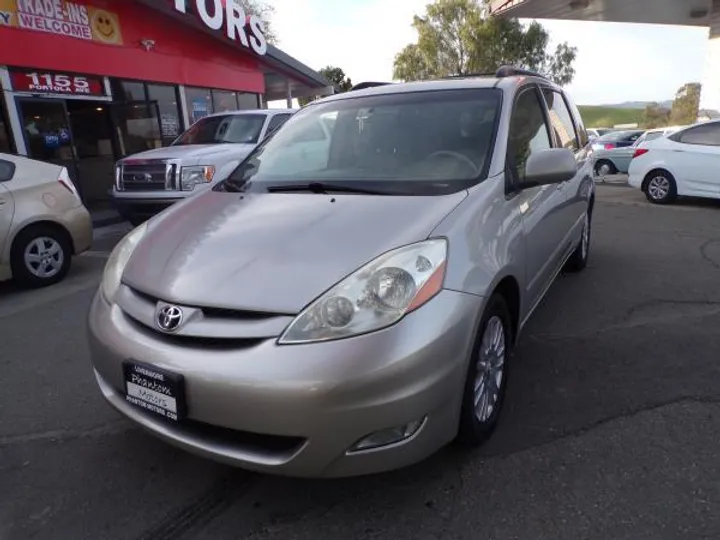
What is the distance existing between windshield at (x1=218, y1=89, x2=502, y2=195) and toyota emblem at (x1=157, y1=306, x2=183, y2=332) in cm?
108

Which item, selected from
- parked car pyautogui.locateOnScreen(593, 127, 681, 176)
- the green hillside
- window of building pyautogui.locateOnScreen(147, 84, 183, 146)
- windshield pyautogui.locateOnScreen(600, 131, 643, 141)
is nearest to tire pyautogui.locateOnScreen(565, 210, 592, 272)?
window of building pyautogui.locateOnScreen(147, 84, 183, 146)

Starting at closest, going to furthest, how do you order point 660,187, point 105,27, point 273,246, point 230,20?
point 273,246 → point 660,187 → point 105,27 → point 230,20

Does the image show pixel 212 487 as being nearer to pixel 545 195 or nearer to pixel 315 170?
pixel 315 170

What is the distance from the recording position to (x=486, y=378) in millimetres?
2432

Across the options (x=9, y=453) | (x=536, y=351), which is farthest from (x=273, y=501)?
(x=536, y=351)

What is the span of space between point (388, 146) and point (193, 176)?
4600 mm

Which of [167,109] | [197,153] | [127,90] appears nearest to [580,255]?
[197,153]

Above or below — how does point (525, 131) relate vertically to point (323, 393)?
above

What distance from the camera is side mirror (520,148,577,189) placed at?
2699 millimetres

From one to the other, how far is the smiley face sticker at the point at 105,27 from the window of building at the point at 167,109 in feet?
4.05

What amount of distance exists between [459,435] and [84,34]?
11.2 meters

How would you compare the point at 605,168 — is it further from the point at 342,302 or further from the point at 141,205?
the point at 342,302

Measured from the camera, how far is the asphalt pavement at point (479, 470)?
6.70ft

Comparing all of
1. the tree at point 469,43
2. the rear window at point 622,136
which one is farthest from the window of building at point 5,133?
the tree at point 469,43
